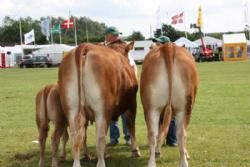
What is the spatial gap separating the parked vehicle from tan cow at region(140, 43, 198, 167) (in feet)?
191

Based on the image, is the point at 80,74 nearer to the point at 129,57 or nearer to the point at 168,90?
the point at 168,90

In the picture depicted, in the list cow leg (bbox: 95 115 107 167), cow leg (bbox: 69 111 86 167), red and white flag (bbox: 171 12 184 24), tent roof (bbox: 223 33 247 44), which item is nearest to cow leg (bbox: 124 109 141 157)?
cow leg (bbox: 95 115 107 167)

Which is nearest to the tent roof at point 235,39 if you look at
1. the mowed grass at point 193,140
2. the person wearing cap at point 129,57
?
the mowed grass at point 193,140

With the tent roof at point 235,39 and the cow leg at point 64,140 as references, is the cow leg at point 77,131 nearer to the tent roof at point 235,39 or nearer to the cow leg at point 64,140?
the cow leg at point 64,140

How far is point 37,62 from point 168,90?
5928 centimetres

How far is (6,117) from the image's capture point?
13.8 metres

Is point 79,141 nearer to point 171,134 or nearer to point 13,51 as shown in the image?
point 171,134

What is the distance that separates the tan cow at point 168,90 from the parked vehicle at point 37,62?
191 ft

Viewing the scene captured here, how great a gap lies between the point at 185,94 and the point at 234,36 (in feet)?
204

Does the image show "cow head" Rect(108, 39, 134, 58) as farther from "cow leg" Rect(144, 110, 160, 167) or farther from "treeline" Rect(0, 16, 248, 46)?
"treeline" Rect(0, 16, 248, 46)

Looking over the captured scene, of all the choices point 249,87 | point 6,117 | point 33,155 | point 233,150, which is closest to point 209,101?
point 249,87

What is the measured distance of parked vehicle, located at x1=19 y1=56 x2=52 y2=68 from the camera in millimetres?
64375

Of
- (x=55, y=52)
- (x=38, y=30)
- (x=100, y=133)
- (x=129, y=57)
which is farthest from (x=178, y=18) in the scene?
(x=38, y=30)

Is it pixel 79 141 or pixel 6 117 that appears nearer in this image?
pixel 79 141
